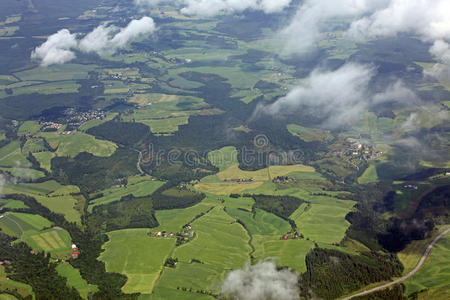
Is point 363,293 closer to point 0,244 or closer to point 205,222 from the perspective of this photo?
point 205,222

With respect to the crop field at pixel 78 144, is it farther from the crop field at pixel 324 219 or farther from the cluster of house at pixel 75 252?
the crop field at pixel 324 219

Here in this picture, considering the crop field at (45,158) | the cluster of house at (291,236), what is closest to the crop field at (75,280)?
the cluster of house at (291,236)

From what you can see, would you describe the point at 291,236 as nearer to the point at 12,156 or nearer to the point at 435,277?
the point at 435,277

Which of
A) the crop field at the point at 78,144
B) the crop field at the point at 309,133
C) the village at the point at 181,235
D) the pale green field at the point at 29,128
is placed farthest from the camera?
the pale green field at the point at 29,128

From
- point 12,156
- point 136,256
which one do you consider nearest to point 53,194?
point 12,156

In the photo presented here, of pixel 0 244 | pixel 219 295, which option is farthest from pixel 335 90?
pixel 0 244
